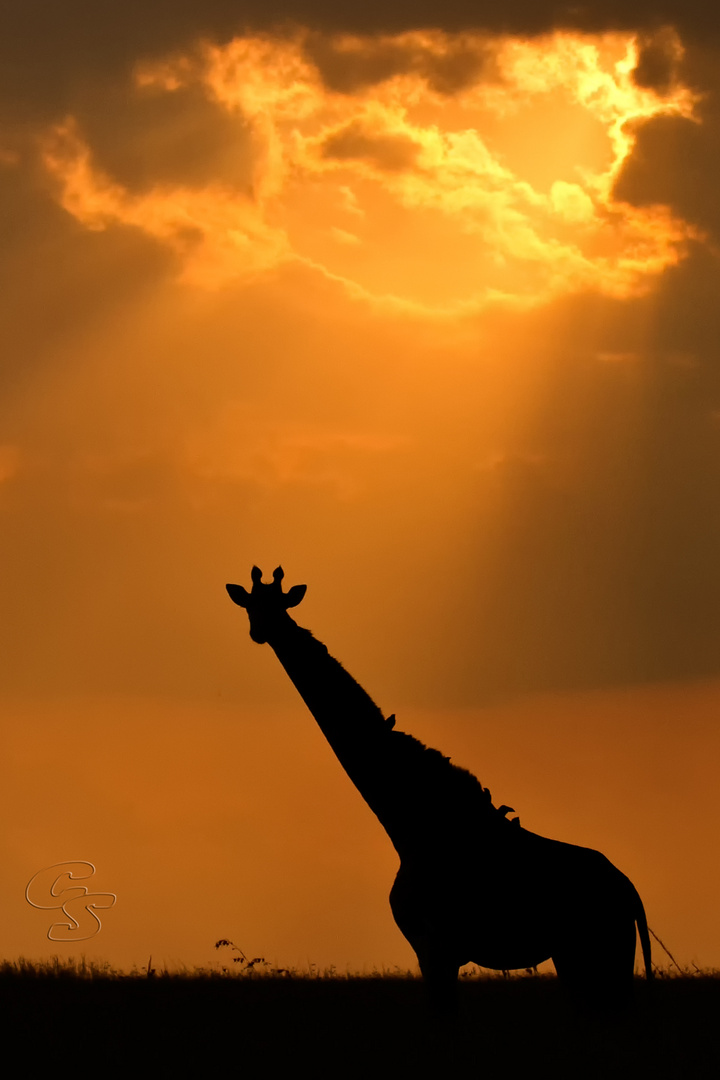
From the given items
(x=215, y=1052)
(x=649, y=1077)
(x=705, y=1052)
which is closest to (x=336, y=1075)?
(x=215, y=1052)

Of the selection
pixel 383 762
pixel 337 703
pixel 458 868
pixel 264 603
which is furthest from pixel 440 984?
pixel 264 603

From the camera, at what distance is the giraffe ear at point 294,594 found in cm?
1500

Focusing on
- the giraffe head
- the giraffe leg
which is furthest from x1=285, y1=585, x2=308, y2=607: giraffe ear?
the giraffe leg

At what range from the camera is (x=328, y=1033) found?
1349cm

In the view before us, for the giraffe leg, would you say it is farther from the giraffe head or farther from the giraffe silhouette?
the giraffe head

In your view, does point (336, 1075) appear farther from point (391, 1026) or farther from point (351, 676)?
point (351, 676)

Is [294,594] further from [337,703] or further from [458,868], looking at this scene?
[458,868]

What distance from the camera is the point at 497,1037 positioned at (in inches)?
527

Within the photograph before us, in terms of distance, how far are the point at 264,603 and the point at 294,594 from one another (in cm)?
Answer: 37

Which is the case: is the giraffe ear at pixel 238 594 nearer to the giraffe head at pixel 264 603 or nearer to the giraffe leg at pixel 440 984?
the giraffe head at pixel 264 603

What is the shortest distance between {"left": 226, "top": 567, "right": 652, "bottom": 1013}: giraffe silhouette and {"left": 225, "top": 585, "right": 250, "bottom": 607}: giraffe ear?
0.04 feet

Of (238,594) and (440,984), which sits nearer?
(440,984)

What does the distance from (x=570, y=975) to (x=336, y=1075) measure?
3266mm

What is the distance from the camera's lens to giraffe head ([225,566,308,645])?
14.8 metres
